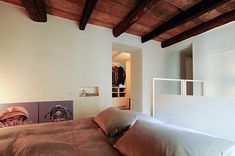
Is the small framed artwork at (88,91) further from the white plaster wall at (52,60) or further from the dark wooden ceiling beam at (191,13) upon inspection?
the dark wooden ceiling beam at (191,13)

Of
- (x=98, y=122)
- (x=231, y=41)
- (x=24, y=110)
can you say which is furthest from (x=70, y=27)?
(x=231, y=41)

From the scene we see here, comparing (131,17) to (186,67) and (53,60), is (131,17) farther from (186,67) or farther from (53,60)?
(186,67)

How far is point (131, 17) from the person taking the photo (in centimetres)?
223

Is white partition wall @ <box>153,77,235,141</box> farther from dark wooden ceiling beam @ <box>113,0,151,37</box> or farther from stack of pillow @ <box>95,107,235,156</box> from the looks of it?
dark wooden ceiling beam @ <box>113,0,151,37</box>

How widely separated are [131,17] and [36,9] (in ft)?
3.97

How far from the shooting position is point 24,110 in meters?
2.07

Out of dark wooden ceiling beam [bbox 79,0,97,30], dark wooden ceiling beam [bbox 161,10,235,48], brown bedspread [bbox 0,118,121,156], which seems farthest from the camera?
dark wooden ceiling beam [bbox 161,10,235,48]

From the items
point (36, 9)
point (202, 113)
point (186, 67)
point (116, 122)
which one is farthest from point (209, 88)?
point (36, 9)

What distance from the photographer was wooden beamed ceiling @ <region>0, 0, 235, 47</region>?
1945mm

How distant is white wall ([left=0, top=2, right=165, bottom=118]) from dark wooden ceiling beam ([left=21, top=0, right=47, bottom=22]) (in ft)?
0.39

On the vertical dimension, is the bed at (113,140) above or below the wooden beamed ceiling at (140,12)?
below

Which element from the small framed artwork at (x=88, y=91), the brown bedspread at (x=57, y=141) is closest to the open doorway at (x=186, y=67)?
the small framed artwork at (x=88, y=91)

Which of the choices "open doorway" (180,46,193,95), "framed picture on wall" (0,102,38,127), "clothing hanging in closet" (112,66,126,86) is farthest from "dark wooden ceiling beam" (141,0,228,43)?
"clothing hanging in closet" (112,66,126,86)

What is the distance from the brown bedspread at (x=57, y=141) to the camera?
38.6 inches
